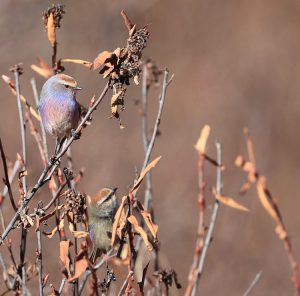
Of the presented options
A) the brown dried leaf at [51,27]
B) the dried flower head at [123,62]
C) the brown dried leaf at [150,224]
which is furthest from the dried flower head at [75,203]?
the brown dried leaf at [51,27]

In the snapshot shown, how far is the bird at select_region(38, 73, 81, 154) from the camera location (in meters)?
1.61

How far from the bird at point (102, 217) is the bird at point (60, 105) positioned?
0.17m

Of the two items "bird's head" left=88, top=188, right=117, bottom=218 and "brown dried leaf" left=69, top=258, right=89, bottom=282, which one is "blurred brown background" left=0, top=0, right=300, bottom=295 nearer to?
"bird's head" left=88, top=188, right=117, bottom=218

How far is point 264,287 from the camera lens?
192 inches

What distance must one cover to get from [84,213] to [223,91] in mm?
5559

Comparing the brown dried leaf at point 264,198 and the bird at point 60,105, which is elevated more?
the bird at point 60,105

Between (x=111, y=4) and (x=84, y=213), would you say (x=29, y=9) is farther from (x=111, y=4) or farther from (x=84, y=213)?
(x=84, y=213)

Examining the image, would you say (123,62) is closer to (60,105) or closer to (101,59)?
(101,59)

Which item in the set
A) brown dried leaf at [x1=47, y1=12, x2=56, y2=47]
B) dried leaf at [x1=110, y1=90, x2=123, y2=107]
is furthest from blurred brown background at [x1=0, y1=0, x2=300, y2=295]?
dried leaf at [x1=110, y1=90, x2=123, y2=107]

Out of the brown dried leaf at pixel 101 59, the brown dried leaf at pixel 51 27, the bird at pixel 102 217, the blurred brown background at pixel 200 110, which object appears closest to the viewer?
the brown dried leaf at pixel 101 59

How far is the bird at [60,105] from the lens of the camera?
63.6 inches

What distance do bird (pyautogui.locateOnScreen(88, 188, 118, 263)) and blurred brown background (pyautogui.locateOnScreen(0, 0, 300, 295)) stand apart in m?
2.79

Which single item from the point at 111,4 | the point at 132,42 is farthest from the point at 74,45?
the point at 132,42

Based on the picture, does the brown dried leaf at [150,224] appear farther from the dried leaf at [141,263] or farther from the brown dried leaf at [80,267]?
the brown dried leaf at [80,267]
